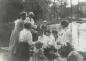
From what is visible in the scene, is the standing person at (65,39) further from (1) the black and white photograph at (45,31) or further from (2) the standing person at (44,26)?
(2) the standing person at (44,26)

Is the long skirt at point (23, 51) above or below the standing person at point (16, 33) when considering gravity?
below

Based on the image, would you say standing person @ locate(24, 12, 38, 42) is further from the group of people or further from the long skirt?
the long skirt

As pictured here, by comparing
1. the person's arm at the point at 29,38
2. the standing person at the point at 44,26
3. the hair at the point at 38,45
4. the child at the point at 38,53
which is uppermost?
the standing person at the point at 44,26

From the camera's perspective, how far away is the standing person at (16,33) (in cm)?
221

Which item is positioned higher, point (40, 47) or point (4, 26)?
point (4, 26)

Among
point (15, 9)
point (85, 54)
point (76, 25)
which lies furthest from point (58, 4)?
point (85, 54)

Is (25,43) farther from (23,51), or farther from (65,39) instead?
(65,39)

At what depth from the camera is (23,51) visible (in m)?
2.19

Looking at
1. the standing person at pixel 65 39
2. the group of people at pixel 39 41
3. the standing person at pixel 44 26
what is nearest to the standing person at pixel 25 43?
the group of people at pixel 39 41

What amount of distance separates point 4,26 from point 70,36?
0.80 meters

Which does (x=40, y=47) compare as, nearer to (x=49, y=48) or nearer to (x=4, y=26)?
(x=49, y=48)

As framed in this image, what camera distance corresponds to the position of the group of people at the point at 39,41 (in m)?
2.15

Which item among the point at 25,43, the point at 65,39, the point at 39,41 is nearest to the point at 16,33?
the point at 25,43

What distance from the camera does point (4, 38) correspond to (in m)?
2.28
